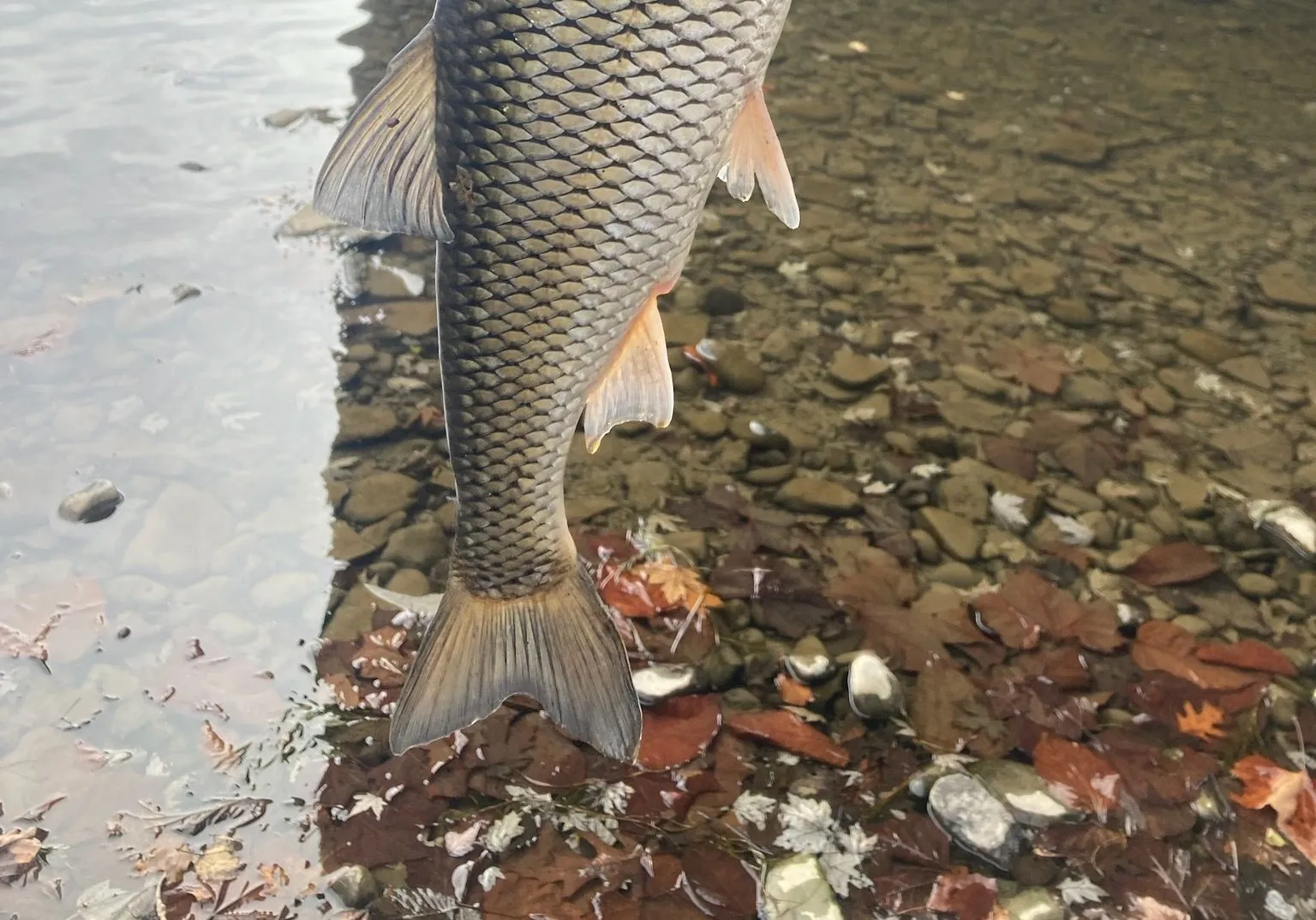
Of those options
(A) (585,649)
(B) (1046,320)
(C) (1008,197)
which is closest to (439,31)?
(A) (585,649)

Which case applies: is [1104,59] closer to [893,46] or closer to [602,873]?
[893,46]

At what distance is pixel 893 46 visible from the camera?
6293mm

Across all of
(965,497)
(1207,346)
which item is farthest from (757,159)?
(1207,346)

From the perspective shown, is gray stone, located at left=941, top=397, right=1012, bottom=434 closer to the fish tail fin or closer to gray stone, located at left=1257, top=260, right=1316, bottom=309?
gray stone, located at left=1257, top=260, right=1316, bottom=309

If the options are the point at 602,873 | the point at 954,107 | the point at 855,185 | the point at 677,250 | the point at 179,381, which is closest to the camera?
the point at 677,250

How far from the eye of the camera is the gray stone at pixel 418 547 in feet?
9.59

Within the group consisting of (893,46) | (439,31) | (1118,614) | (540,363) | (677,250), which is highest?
(439,31)

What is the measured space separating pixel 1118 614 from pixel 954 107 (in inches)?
147

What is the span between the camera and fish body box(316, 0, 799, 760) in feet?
4.58

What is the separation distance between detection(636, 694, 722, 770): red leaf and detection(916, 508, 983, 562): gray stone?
97 centimetres

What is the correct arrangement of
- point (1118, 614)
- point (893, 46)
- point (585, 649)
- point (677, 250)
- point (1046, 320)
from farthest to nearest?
point (893, 46), point (1046, 320), point (1118, 614), point (585, 649), point (677, 250)

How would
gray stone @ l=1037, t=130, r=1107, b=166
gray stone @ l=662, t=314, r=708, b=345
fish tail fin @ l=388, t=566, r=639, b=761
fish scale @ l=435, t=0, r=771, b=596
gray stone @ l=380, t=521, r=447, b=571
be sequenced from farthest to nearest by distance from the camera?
gray stone @ l=1037, t=130, r=1107, b=166, gray stone @ l=662, t=314, r=708, b=345, gray stone @ l=380, t=521, r=447, b=571, fish tail fin @ l=388, t=566, r=639, b=761, fish scale @ l=435, t=0, r=771, b=596

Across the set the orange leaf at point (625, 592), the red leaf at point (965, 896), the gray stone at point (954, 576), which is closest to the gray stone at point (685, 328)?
the orange leaf at point (625, 592)

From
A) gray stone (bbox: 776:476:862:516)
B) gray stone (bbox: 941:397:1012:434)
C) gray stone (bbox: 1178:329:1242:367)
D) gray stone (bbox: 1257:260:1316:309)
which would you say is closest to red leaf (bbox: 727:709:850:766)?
gray stone (bbox: 776:476:862:516)
